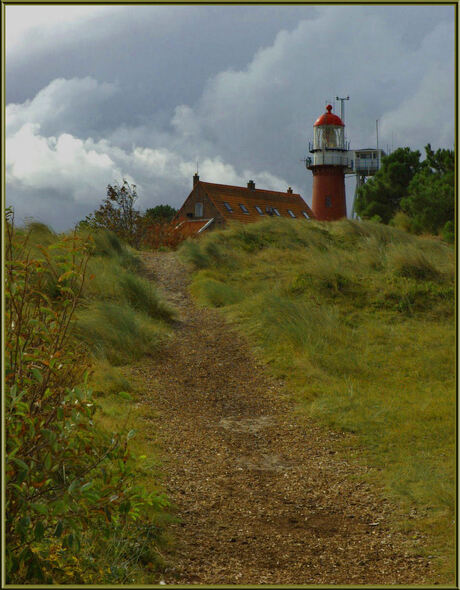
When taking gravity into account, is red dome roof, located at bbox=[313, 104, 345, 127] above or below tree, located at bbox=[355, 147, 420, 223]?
above

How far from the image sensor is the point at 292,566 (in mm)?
4152

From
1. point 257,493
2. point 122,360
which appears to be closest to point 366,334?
point 122,360

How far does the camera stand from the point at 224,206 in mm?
34656

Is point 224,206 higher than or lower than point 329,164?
lower

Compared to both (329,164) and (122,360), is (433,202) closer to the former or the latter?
(329,164)

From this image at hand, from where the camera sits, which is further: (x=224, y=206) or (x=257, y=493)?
(x=224, y=206)

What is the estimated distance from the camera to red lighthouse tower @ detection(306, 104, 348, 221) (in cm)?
3622

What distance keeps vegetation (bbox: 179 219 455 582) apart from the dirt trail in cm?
31

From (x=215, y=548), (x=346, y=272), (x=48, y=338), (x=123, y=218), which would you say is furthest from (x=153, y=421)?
(x=123, y=218)

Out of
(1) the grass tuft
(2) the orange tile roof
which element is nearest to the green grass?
(1) the grass tuft

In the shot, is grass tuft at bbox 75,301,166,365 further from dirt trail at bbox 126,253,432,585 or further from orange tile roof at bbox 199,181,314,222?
orange tile roof at bbox 199,181,314,222

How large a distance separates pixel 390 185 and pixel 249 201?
1045 cm

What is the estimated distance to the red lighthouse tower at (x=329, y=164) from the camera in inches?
1426

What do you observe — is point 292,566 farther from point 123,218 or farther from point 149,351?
point 123,218
